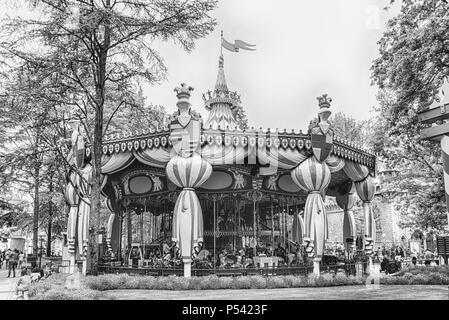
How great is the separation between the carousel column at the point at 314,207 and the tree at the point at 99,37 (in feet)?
19.9

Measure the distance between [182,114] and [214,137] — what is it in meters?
1.40

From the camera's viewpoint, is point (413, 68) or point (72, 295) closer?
point (72, 295)

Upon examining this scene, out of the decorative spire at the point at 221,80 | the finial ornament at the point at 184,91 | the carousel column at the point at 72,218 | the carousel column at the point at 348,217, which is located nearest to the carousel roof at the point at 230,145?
the finial ornament at the point at 184,91

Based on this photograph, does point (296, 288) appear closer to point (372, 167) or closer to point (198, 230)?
point (198, 230)

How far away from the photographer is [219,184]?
57.4 ft

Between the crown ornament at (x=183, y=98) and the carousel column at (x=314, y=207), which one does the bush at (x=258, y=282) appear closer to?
the carousel column at (x=314, y=207)

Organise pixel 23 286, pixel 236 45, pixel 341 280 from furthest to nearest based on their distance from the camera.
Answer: pixel 236 45 → pixel 341 280 → pixel 23 286

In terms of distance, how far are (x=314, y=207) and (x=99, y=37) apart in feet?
31.1

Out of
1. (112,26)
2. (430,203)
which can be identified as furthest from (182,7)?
(430,203)

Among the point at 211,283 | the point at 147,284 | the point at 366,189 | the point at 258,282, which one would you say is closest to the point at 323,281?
the point at 258,282

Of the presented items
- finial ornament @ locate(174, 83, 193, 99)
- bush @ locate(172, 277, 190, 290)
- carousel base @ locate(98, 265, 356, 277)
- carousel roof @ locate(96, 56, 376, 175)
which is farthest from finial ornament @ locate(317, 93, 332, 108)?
bush @ locate(172, 277, 190, 290)

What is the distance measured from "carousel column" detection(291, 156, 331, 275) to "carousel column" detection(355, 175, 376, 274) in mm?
4410

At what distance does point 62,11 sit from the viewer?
13117mm

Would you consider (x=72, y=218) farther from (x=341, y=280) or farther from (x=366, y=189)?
(x=366, y=189)
